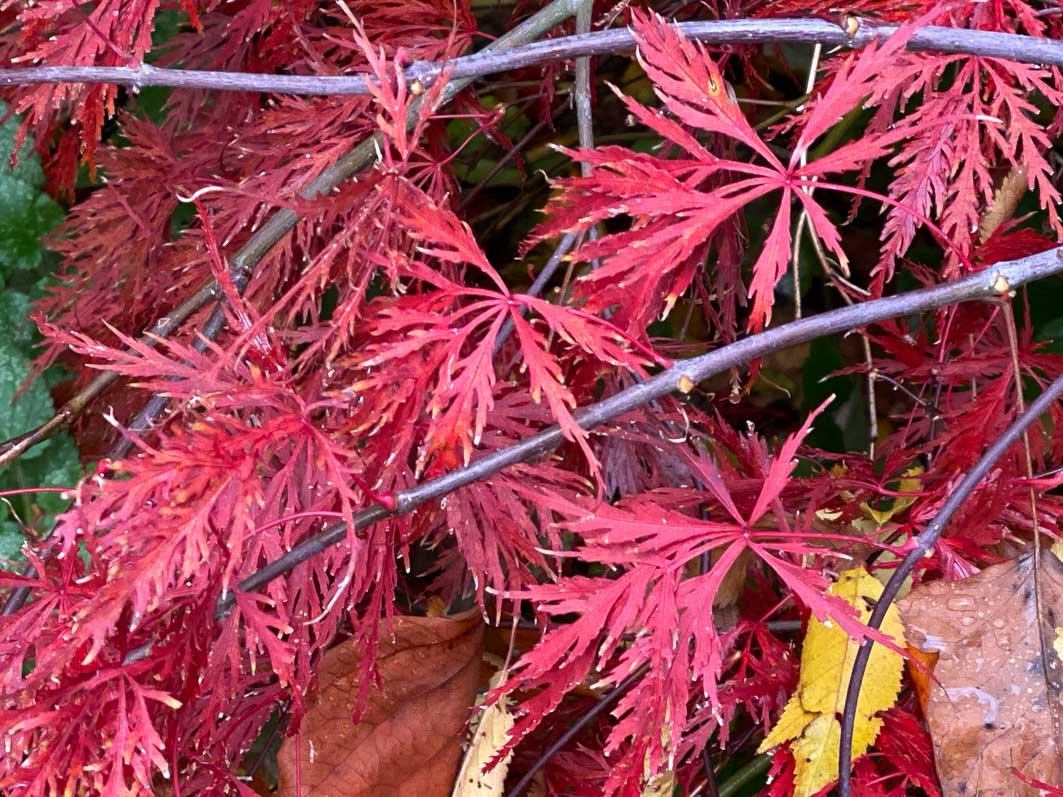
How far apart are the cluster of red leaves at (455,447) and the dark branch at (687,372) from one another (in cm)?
1

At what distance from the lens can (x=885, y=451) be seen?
862mm

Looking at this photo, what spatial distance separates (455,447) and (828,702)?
0.90 ft

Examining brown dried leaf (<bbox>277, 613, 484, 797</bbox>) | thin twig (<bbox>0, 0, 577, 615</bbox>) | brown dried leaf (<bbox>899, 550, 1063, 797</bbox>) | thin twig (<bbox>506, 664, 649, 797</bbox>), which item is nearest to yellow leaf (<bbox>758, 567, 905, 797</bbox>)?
brown dried leaf (<bbox>899, 550, 1063, 797</bbox>)

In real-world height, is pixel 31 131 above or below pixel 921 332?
above

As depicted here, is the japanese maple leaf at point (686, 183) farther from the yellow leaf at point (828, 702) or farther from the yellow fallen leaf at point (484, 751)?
the yellow fallen leaf at point (484, 751)

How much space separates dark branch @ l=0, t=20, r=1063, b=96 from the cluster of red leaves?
0.02m

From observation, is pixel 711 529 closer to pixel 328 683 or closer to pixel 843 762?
pixel 843 762

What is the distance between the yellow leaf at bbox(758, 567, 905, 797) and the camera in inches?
21.6

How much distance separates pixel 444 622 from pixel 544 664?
12.2 inches

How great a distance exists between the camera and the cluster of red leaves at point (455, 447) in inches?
17.8

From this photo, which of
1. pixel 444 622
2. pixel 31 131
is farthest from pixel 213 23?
pixel 444 622

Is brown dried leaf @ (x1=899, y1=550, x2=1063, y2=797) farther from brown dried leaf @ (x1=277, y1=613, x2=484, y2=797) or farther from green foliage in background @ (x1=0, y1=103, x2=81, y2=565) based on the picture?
green foliage in background @ (x1=0, y1=103, x2=81, y2=565)

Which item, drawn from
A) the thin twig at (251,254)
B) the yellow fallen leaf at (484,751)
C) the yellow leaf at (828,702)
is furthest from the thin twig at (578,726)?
the thin twig at (251,254)

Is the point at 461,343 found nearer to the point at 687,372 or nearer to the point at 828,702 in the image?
the point at 687,372
